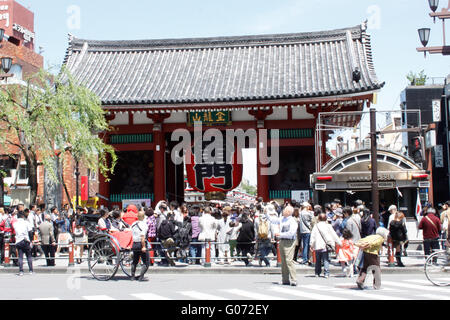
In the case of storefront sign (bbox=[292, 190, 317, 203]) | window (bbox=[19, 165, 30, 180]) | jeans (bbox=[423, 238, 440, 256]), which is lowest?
jeans (bbox=[423, 238, 440, 256])

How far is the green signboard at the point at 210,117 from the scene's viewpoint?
1112 inches

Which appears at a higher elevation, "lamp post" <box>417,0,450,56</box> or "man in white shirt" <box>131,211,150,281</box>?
"lamp post" <box>417,0,450,56</box>

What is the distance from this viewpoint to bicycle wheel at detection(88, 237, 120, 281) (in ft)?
51.5

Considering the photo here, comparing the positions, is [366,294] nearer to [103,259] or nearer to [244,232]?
[244,232]

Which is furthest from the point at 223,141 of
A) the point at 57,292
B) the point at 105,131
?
the point at 57,292

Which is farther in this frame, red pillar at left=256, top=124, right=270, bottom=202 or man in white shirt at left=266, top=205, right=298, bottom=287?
red pillar at left=256, top=124, right=270, bottom=202

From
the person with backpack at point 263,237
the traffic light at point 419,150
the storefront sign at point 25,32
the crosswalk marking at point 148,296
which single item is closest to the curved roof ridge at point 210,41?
the traffic light at point 419,150

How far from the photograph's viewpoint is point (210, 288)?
14.0m

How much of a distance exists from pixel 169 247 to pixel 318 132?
1099 cm

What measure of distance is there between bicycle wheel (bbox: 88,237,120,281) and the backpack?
4.49 meters

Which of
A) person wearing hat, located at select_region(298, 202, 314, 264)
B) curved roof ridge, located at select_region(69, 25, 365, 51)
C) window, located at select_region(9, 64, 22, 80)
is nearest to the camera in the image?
person wearing hat, located at select_region(298, 202, 314, 264)

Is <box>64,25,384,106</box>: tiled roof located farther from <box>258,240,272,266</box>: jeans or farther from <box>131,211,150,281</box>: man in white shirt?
<box>131,211,150,281</box>: man in white shirt

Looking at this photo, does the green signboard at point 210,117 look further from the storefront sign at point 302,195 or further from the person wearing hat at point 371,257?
the person wearing hat at point 371,257

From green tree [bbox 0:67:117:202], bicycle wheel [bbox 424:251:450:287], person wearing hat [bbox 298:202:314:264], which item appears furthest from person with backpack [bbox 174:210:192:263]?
bicycle wheel [bbox 424:251:450:287]
